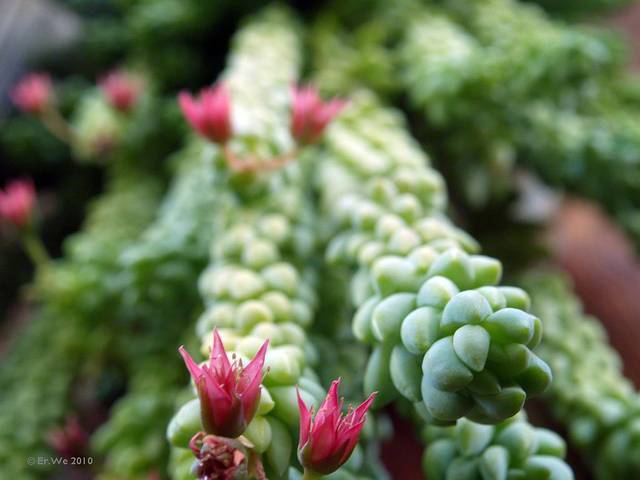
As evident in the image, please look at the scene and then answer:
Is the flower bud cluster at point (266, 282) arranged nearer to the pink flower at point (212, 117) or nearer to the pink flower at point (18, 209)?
the pink flower at point (212, 117)

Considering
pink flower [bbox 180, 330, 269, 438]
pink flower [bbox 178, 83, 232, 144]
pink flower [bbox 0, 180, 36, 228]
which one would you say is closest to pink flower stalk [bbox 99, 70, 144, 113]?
pink flower [bbox 0, 180, 36, 228]

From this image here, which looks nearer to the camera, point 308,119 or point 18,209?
point 308,119

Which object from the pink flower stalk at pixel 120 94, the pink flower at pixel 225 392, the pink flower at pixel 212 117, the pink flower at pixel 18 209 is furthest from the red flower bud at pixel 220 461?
the pink flower stalk at pixel 120 94

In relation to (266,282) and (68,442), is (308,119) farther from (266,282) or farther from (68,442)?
(68,442)

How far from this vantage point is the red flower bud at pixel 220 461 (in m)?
0.19

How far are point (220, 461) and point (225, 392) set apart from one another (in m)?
0.02

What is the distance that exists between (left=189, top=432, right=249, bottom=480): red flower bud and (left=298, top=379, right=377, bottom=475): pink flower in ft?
0.07

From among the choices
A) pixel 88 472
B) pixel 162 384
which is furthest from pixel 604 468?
pixel 88 472

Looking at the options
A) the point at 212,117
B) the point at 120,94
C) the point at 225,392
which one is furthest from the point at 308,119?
the point at 120,94

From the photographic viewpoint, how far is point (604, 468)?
35 cm

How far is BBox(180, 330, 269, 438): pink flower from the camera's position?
0.19 meters

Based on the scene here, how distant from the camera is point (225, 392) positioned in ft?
0.64

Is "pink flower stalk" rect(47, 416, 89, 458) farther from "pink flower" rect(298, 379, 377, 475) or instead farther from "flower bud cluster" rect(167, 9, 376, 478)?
"pink flower" rect(298, 379, 377, 475)

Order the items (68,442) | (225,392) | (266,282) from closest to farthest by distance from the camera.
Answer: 1. (225,392)
2. (266,282)
3. (68,442)
